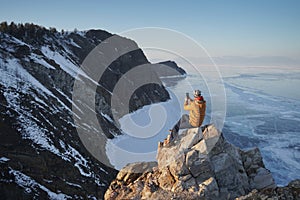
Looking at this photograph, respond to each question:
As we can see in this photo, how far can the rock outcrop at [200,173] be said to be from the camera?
27.7 ft

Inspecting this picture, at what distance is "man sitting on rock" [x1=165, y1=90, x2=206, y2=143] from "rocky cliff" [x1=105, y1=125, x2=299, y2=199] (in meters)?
0.29

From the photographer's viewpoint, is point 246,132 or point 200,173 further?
point 246,132

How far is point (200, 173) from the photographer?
28.7ft

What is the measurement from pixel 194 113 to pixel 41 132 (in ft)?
57.0

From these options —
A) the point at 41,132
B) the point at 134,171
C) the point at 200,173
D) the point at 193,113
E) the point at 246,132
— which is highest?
the point at 193,113

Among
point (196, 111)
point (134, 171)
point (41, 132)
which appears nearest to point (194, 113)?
point (196, 111)

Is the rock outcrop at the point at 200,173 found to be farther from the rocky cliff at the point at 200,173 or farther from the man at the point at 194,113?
the man at the point at 194,113

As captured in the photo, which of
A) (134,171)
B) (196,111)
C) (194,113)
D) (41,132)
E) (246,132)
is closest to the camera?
(196,111)

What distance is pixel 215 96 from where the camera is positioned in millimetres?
74125

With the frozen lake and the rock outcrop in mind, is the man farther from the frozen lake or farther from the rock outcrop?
the frozen lake

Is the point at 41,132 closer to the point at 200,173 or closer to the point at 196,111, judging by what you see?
the point at 196,111

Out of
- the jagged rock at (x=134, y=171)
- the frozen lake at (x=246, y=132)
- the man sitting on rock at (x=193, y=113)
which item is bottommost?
the frozen lake at (x=246, y=132)

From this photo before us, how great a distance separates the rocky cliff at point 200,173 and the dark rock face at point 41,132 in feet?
30.5

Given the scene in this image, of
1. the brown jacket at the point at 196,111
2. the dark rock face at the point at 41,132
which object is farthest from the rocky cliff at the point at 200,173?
the dark rock face at the point at 41,132
